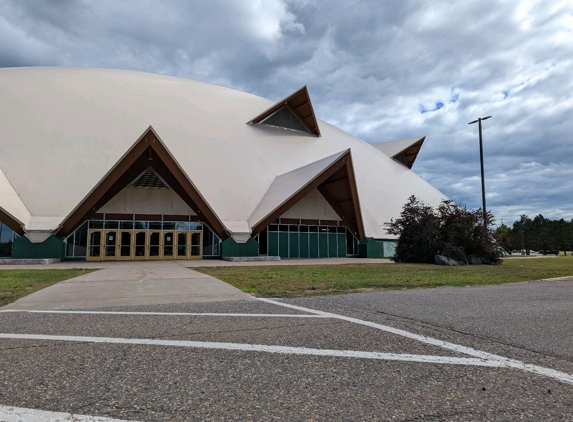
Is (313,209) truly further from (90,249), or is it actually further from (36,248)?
(36,248)

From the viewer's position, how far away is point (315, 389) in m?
3.55

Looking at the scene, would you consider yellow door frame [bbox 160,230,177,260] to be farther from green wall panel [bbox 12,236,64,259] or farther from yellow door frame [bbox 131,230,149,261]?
green wall panel [bbox 12,236,64,259]

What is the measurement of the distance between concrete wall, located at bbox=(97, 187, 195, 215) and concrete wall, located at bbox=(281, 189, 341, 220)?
8317 millimetres

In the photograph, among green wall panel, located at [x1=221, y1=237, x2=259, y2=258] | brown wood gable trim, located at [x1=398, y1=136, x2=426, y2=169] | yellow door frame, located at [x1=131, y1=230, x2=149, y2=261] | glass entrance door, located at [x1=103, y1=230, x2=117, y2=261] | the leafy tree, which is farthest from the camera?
brown wood gable trim, located at [x1=398, y1=136, x2=426, y2=169]

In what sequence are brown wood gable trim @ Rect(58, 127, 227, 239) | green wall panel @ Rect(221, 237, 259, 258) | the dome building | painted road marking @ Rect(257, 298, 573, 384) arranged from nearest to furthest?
painted road marking @ Rect(257, 298, 573, 384), brown wood gable trim @ Rect(58, 127, 227, 239), the dome building, green wall panel @ Rect(221, 237, 259, 258)

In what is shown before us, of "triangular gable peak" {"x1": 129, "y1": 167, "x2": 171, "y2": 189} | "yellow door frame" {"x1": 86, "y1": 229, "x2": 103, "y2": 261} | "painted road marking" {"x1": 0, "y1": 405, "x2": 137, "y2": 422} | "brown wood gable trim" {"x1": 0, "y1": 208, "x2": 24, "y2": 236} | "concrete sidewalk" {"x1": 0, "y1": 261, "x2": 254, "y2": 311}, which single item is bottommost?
"painted road marking" {"x1": 0, "y1": 405, "x2": 137, "y2": 422}

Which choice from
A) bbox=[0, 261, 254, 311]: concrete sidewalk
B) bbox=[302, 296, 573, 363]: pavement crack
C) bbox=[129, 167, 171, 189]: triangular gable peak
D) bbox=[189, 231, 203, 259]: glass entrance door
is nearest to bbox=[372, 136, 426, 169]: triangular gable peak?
bbox=[189, 231, 203, 259]: glass entrance door

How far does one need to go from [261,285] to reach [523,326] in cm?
730

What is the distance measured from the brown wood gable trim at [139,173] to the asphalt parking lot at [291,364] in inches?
731

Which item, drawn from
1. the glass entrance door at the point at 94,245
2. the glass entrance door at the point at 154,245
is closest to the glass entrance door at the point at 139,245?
the glass entrance door at the point at 154,245

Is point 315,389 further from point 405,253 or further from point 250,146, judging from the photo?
point 250,146

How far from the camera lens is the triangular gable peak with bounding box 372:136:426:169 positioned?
145 feet

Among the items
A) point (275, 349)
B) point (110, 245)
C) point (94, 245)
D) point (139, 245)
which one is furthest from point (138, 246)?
point (275, 349)

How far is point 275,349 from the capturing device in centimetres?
481
